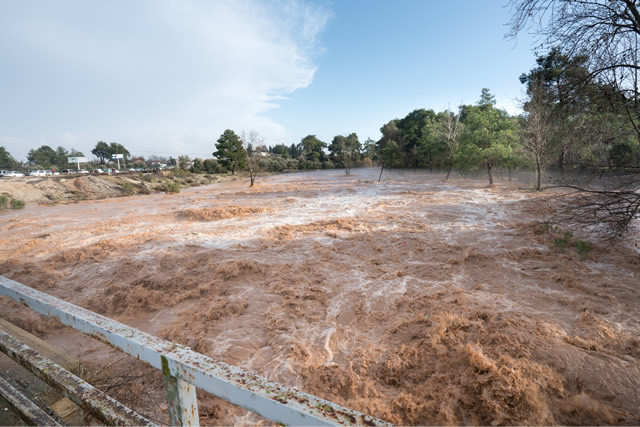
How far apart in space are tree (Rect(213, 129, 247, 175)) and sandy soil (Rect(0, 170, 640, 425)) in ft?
126

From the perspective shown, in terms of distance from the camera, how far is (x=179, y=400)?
A: 1191mm

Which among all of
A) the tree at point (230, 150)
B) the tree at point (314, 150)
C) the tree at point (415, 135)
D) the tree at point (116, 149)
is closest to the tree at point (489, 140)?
the tree at point (415, 135)

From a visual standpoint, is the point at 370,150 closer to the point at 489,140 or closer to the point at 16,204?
the point at 489,140

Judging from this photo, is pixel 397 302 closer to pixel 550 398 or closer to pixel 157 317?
pixel 550 398

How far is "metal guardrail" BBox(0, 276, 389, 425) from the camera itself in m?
0.88

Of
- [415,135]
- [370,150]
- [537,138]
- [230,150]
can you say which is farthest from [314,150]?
[537,138]

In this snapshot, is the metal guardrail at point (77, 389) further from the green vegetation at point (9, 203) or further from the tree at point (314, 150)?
the tree at point (314, 150)

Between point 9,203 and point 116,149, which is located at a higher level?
point 116,149

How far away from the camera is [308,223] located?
40.2ft

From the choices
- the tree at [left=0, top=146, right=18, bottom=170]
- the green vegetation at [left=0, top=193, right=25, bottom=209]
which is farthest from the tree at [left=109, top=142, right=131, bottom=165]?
the green vegetation at [left=0, top=193, right=25, bottom=209]

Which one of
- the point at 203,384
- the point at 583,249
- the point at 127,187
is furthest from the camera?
the point at 127,187

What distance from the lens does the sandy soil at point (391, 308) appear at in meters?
3.14

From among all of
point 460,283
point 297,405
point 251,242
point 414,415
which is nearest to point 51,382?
point 297,405

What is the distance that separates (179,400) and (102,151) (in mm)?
107122
